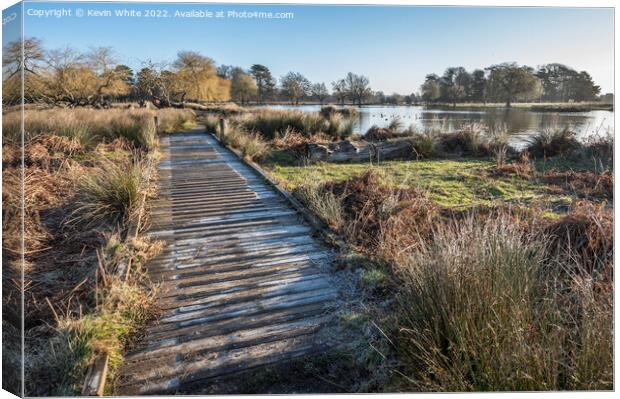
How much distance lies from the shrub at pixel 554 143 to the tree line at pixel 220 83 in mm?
2814

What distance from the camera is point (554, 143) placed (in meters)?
10.4

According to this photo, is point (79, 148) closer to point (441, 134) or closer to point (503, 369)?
point (503, 369)

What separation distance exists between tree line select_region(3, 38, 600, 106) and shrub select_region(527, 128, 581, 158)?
281cm

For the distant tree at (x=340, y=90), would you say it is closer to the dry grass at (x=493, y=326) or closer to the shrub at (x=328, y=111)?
the dry grass at (x=493, y=326)

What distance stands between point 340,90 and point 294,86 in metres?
0.81

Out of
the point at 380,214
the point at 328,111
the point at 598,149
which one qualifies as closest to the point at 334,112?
the point at 328,111

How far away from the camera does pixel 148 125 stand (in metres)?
10.5

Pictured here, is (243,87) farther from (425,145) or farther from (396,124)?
(396,124)

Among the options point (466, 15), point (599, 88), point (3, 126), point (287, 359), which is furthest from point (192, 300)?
point (599, 88)

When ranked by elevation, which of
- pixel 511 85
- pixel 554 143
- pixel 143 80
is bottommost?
pixel 554 143

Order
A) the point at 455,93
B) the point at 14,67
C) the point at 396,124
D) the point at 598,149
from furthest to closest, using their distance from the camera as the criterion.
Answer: the point at 396,124, the point at 455,93, the point at 598,149, the point at 14,67

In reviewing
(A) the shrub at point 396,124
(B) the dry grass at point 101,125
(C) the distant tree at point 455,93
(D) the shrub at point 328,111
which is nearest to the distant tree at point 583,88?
(C) the distant tree at point 455,93

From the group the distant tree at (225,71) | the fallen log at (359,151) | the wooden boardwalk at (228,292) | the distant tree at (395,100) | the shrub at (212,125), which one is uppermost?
the distant tree at (225,71)

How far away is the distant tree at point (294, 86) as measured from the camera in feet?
22.2
